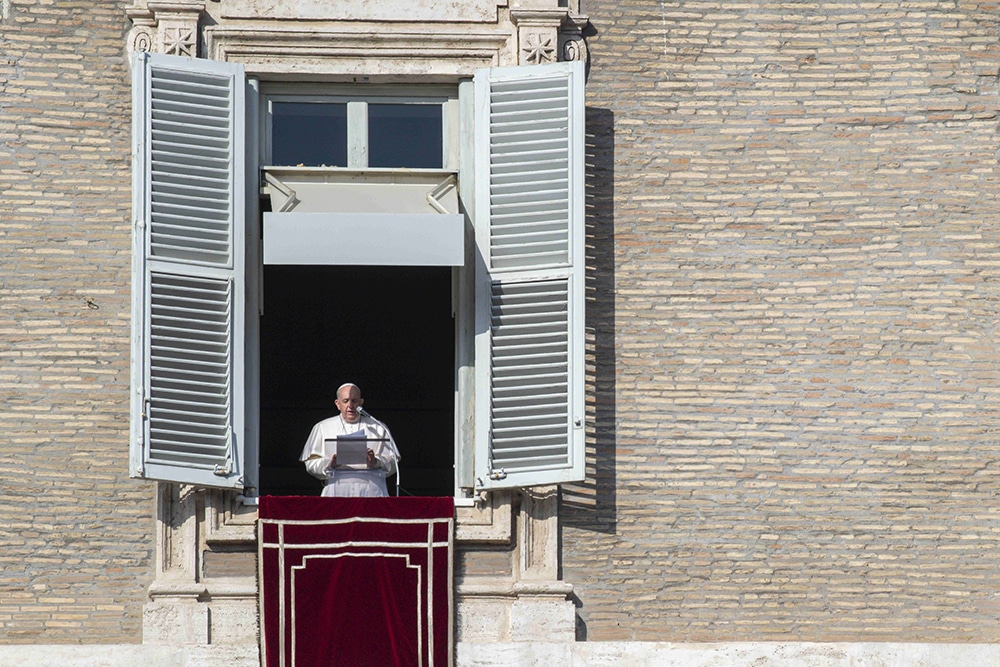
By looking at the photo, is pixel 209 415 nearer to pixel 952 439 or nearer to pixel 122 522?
pixel 122 522

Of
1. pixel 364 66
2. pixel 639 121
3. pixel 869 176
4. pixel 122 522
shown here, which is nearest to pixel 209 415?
pixel 122 522

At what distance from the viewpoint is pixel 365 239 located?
35.2 feet

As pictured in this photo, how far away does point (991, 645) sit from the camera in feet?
34.3

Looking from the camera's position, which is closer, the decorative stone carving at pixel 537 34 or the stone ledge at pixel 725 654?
the stone ledge at pixel 725 654

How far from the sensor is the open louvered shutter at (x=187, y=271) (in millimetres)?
10531

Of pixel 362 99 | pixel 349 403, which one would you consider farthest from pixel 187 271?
pixel 362 99

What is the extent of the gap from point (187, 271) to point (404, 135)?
1.49m

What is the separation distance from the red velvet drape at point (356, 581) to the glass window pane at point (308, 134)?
6.38ft

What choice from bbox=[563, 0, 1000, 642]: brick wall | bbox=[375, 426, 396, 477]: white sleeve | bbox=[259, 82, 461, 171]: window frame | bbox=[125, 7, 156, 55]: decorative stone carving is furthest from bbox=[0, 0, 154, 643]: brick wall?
bbox=[563, 0, 1000, 642]: brick wall

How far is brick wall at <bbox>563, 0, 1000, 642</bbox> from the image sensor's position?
1082 centimetres

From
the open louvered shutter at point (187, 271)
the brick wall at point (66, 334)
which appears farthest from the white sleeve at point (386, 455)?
the brick wall at point (66, 334)

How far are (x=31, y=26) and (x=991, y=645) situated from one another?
609 centimetres

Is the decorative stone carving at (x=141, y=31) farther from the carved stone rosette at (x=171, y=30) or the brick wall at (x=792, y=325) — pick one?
the brick wall at (x=792, y=325)

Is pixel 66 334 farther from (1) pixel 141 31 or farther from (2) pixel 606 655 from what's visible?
(2) pixel 606 655
